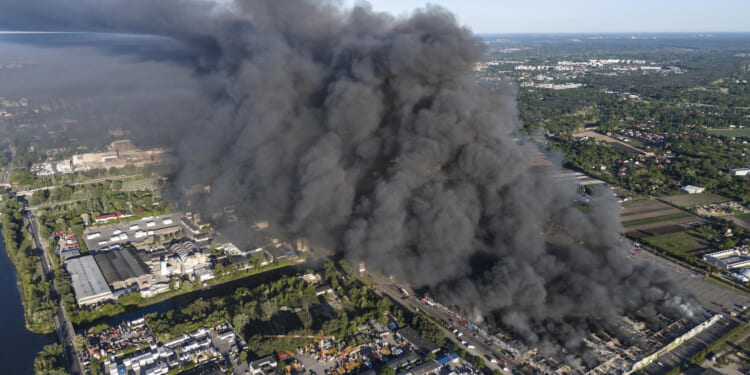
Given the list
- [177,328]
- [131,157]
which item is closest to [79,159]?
[131,157]

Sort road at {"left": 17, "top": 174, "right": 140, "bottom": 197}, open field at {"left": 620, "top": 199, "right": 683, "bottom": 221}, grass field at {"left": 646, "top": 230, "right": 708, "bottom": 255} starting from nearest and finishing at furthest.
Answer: grass field at {"left": 646, "top": 230, "right": 708, "bottom": 255} → open field at {"left": 620, "top": 199, "right": 683, "bottom": 221} → road at {"left": 17, "top": 174, "right": 140, "bottom": 197}

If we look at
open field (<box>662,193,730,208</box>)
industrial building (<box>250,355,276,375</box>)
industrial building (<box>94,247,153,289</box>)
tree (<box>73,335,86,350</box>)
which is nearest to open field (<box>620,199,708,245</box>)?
open field (<box>662,193,730,208</box>)

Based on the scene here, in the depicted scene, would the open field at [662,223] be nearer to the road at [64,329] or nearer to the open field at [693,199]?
the open field at [693,199]

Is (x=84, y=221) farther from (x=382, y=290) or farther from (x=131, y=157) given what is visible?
(x=382, y=290)

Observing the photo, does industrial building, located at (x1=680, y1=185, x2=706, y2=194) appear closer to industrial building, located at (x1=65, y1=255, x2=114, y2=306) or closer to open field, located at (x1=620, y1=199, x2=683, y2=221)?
open field, located at (x1=620, y1=199, x2=683, y2=221)

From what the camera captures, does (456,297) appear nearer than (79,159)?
Yes

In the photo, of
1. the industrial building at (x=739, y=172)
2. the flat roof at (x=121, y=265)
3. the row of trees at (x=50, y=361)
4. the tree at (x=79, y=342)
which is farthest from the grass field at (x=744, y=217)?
the row of trees at (x=50, y=361)
